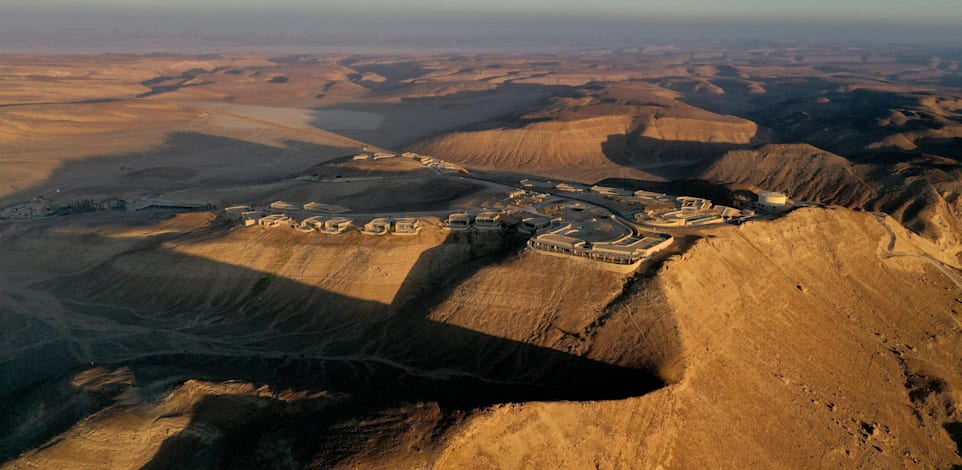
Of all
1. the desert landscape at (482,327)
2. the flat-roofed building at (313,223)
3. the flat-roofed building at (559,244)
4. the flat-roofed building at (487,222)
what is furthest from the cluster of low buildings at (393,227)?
the flat-roofed building at (559,244)

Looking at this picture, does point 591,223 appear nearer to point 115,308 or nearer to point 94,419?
point 94,419

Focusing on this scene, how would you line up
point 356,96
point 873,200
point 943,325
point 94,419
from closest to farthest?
point 94,419 < point 943,325 < point 873,200 < point 356,96

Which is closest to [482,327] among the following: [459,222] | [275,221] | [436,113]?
[459,222]

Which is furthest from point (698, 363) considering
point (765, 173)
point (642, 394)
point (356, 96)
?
point (356, 96)

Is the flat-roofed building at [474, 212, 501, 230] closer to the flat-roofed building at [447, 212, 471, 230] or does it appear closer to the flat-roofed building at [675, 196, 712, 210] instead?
the flat-roofed building at [447, 212, 471, 230]

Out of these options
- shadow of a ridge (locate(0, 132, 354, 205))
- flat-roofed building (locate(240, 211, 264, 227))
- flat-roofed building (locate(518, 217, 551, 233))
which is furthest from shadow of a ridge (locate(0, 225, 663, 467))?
shadow of a ridge (locate(0, 132, 354, 205))

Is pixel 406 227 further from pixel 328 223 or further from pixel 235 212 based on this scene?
pixel 235 212

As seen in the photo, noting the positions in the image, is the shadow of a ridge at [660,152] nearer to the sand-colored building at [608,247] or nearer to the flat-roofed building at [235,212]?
the sand-colored building at [608,247]
